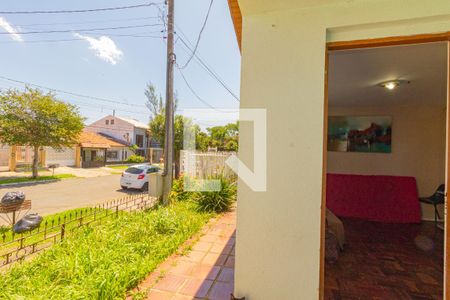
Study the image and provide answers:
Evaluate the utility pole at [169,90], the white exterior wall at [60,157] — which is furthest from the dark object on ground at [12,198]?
the white exterior wall at [60,157]

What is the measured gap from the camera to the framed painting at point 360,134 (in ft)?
16.0

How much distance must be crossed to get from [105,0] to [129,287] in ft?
25.6

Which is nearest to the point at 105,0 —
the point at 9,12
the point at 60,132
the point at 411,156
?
the point at 9,12

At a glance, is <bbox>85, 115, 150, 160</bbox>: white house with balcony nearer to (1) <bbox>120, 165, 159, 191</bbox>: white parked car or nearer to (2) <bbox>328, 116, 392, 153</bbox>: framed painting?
(1) <bbox>120, 165, 159, 191</bbox>: white parked car

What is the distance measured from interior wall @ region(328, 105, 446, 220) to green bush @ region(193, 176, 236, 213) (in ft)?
9.65

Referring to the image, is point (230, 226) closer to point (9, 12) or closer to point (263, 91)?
point (263, 91)

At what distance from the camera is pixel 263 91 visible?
5.69 feet

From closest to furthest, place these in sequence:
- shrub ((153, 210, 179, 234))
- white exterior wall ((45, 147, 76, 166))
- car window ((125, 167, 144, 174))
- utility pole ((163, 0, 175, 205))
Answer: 1. shrub ((153, 210, 179, 234))
2. utility pole ((163, 0, 175, 205))
3. car window ((125, 167, 144, 174))
4. white exterior wall ((45, 147, 76, 166))

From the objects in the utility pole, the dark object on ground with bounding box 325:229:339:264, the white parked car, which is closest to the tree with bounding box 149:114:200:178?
Result: the white parked car

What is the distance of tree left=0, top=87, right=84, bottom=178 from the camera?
1252 cm

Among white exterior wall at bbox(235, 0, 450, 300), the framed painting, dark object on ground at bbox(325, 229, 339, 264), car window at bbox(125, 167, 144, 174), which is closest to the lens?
white exterior wall at bbox(235, 0, 450, 300)

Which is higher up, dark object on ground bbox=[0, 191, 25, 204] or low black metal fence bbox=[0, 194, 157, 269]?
dark object on ground bbox=[0, 191, 25, 204]

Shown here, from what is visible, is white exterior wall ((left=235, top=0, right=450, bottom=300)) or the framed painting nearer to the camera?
white exterior wall ((left=235, top=0, right=450, bottom=300))

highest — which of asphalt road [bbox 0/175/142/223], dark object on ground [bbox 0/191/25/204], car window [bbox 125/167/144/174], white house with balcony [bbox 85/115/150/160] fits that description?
white house with balcony [bbox 85/115/150/160]
